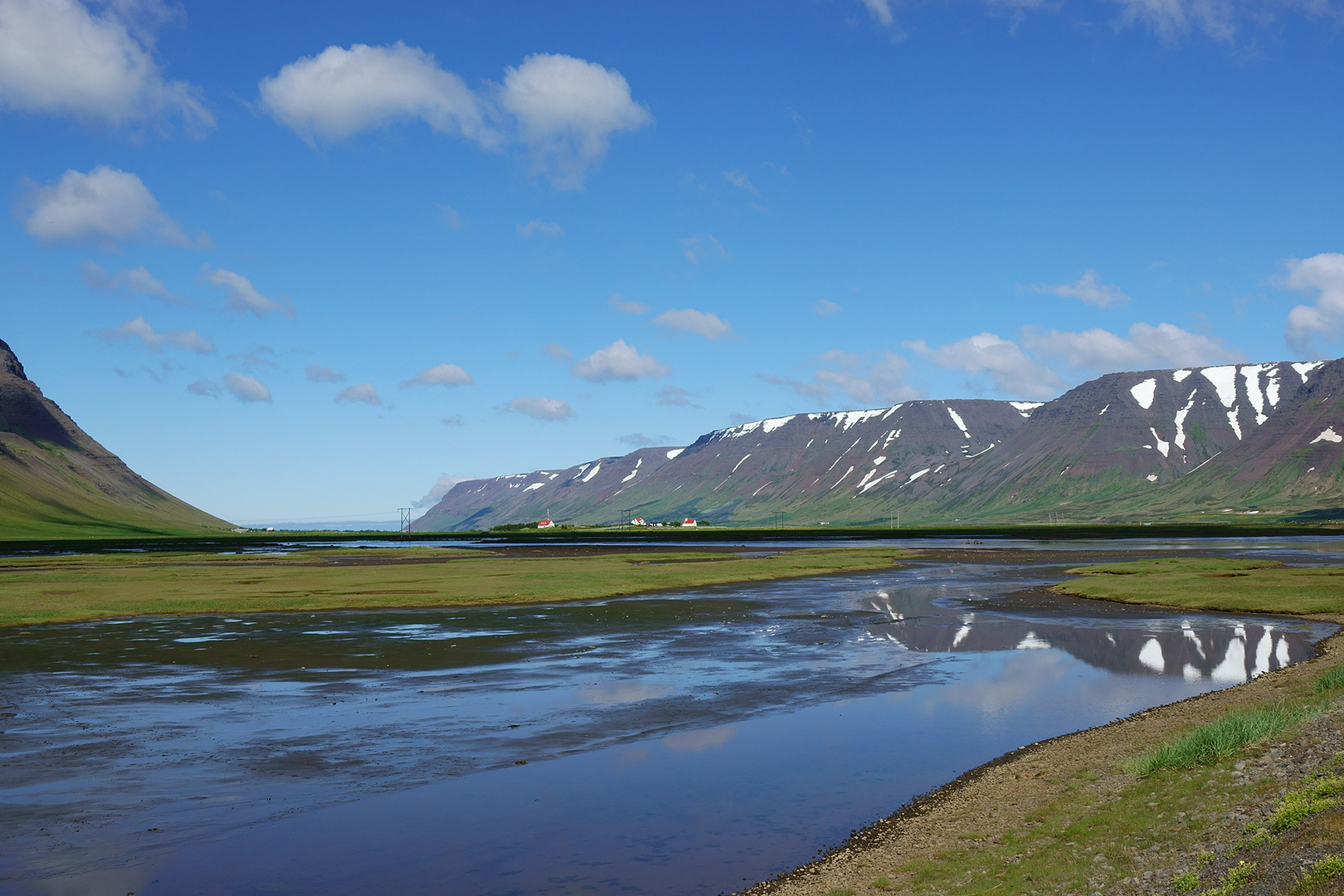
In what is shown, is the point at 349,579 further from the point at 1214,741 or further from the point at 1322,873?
the point at 1322,873

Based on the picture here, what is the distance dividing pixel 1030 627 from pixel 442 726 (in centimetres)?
3114

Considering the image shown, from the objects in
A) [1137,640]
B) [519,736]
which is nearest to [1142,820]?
[519,736]

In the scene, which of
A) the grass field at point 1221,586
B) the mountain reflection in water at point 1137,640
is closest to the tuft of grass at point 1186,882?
the mountain reflection in water at point 1137,640

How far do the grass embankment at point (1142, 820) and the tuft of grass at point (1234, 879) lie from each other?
2 centimetres

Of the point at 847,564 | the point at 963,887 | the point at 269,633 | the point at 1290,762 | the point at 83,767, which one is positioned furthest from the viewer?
the point at 847,564

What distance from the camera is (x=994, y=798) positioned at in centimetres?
1795

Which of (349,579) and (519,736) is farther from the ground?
(349,579)

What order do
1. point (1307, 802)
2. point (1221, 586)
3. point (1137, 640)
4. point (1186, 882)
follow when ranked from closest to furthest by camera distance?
point (1186, 882) → point (1307, 802) → point (1137, 640) → point (1221, 586)

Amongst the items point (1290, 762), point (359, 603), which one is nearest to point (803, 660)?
point (1290, 762)

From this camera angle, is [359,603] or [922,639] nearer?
[922,639]

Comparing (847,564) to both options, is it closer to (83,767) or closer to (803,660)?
(803,660)

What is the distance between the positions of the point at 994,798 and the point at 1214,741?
13.8 ft

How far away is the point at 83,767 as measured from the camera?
21.4 meters

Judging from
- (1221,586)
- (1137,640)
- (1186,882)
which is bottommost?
(1137,640)
